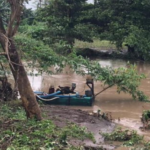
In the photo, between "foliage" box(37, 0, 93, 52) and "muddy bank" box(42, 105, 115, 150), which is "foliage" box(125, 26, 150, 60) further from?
"muddy bank" box(42, 105, 115, 150)

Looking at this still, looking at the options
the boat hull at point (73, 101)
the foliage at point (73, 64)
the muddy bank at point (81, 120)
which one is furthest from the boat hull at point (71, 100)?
the muddy bank at point (81, 120)

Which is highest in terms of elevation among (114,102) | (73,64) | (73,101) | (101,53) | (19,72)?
(101,53)

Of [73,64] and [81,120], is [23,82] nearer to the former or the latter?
[81,120]

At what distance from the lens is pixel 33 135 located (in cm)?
736

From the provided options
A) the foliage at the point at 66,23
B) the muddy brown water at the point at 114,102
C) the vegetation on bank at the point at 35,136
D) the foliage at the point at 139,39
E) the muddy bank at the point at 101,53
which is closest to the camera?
the vegetation on bank at the point at 35,136

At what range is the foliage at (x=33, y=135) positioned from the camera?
6.80 m

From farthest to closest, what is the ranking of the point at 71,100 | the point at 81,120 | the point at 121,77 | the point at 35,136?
the point at 71,100, the point at 121,77, the point at 81,120, the point at 35,136

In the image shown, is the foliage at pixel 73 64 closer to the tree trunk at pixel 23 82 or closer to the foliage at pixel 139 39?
the tree trunk at pixel 23 82

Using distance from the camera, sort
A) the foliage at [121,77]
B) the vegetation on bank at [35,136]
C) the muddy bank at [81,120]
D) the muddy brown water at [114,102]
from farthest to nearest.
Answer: the foliage at [121,77] < the muddy brown water at [114,102] < the muddy bank at [81,120] < the vegetation on bank at [35,136]

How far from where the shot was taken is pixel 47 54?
39.6 feet

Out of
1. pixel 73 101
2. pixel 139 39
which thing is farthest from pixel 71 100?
pixel 139 39

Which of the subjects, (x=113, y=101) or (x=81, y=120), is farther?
(x=113, y=101)

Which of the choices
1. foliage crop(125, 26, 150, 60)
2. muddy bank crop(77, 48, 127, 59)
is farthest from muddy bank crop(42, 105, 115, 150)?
muddy bank crop(77, 48, 127, 59)

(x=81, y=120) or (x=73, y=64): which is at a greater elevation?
(x=73, y=64)
